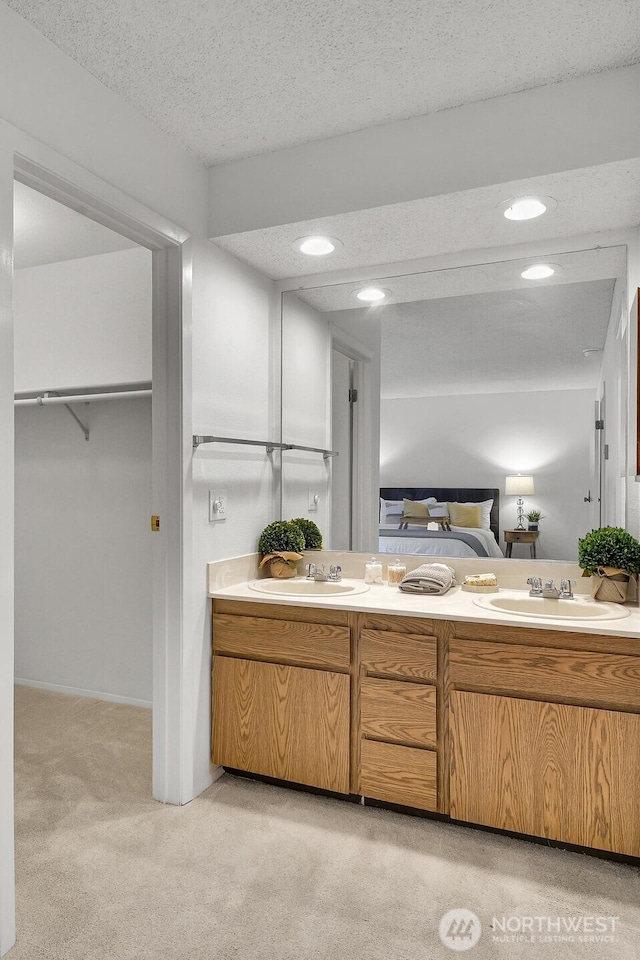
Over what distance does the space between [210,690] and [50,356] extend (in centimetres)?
200

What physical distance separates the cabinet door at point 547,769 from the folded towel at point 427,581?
0.43 meters

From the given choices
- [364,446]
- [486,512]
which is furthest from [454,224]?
[486,512]

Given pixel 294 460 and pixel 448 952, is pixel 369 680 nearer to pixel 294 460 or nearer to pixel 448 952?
pixel 448 952

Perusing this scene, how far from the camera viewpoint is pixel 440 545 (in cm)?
276

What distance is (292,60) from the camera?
75.2 inches

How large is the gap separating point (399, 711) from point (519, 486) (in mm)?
1046

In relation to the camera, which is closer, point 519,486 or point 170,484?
point 170,484

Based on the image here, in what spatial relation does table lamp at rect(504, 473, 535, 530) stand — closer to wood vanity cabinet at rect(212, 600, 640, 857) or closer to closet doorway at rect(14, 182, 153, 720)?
wood vanity cabinet at rect(212, 600, 640, 857)

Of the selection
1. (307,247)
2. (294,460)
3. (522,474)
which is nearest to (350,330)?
(307,247)

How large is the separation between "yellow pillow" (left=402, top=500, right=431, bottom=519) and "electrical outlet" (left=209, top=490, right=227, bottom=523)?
799 mm

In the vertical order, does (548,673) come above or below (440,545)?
below

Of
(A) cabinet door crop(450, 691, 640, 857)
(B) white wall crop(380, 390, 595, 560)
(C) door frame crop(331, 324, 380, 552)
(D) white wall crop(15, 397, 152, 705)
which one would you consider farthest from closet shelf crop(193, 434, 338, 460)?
(A) cabinet door crop(450, 691, 640, 857)

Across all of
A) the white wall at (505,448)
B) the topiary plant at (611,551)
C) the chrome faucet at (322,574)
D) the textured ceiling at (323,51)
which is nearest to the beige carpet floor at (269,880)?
the chrome faucet at (322,574)

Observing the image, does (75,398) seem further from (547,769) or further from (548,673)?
(547,769)
